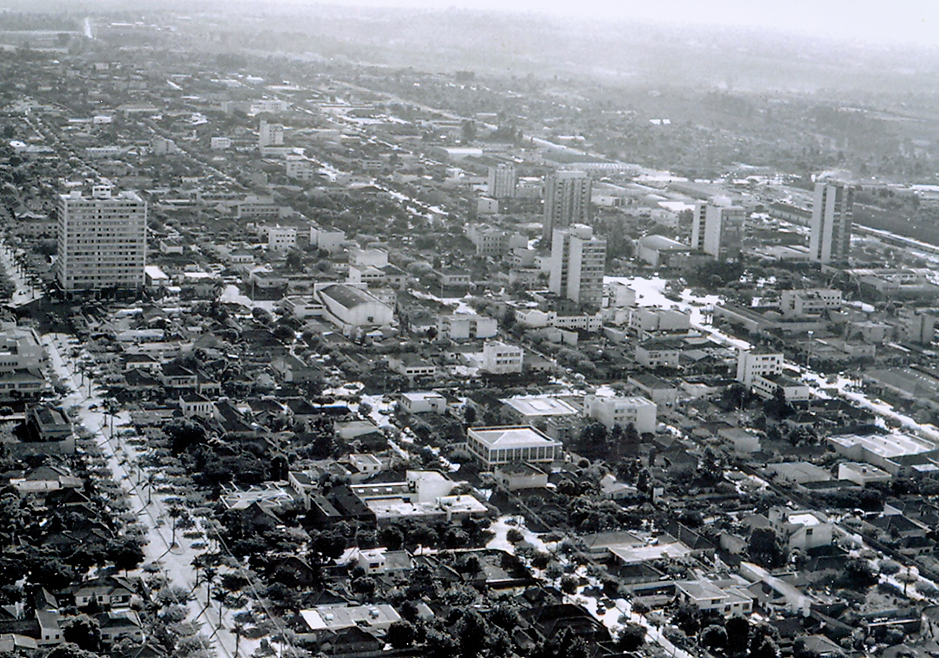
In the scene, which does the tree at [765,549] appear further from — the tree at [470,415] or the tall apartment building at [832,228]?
the tall apartment building at [832,228]

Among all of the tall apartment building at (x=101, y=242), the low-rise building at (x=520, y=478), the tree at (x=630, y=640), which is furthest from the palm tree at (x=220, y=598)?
the tall apartment building at (x=101, y=242)

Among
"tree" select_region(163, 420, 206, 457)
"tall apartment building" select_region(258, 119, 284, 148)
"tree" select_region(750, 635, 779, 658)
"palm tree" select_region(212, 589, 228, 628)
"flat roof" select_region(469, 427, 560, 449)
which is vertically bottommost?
"tree" select_region(750, 635, 779, 658)

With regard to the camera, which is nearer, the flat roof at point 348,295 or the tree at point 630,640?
the tree at point 630,640

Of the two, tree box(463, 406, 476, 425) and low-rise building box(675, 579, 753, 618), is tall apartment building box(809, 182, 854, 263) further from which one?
low-rise building box(675, 579, 753, 618)

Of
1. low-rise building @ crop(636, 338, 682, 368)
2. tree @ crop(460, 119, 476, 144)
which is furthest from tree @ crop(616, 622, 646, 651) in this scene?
tree @ crop(460, 119, 476, 144)

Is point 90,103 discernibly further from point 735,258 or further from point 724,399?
point 724,399

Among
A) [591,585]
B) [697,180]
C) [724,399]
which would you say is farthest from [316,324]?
[697,180]
